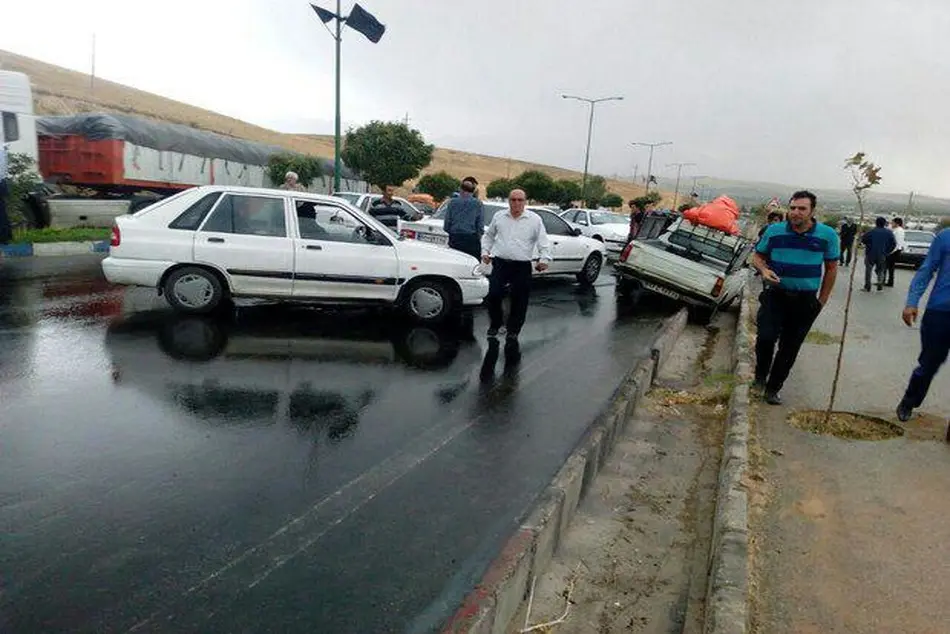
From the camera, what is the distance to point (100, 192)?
20.2 m

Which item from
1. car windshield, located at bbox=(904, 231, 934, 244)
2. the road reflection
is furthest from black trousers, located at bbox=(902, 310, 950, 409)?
car windshield, located at bbox=(904, 231, 934, 244)

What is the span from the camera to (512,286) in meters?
7.91

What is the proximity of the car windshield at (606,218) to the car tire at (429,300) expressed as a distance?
13979mm

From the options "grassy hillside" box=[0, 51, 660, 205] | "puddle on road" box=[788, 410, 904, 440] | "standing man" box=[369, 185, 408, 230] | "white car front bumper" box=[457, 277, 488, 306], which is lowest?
"puddle on road" box=[788, 410, 904, 440]

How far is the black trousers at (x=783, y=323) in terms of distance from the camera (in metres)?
5.51

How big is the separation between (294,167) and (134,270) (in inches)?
1014

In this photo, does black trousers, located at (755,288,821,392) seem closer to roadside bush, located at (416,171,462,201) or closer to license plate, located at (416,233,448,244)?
license plate, located at (416,233,448,244)

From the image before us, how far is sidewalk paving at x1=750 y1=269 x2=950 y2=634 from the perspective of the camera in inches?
115

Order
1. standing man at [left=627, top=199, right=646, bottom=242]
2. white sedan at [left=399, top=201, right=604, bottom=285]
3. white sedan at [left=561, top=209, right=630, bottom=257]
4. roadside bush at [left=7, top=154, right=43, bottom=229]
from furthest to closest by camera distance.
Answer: white sedan at [left=561, top=209, right=630, bottom=257], standing man at [left=627, top=199, right=646, bottom=242], white sedan at [left=399, top=201, right=604, bottom=285], roadside bush at [left=7, top=154, right=43, bottom=229]

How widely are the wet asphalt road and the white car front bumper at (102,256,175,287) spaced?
47cm

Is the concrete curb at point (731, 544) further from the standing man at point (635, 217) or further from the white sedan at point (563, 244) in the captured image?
the standing man at point (635, 217)

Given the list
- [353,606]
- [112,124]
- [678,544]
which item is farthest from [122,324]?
[112,124]

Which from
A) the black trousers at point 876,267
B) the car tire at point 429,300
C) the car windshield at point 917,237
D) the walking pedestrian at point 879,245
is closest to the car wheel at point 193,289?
the car tire at point 429,300

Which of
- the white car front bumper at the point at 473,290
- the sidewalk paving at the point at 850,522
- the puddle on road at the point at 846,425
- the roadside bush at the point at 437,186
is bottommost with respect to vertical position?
the sidewalk paving at the point at 850,522
